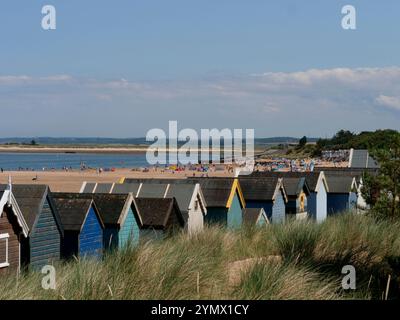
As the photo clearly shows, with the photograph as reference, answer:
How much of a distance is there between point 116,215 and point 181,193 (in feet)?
15.8

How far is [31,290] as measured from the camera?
869 centimetres

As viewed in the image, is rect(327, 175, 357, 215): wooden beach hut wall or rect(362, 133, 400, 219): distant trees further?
rect(327, 175, 357, 215): wooden beach hut wall

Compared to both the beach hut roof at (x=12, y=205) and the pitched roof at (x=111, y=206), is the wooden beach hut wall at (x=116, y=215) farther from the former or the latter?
the beach hut roof at (x=12, y=205)

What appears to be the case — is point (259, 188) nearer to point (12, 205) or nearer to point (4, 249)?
point (12, 205)

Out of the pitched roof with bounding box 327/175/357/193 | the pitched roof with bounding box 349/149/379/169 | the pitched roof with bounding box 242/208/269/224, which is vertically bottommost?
the pitched roof with bounding box 349/149/379/169

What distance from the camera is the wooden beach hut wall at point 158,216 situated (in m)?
21.7

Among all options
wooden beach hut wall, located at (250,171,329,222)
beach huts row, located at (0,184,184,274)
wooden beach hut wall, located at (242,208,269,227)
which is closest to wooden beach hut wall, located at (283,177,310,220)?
wooden beach hut wall, located at (250,171,329,222)

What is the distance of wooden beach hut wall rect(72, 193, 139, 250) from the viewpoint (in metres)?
20.2

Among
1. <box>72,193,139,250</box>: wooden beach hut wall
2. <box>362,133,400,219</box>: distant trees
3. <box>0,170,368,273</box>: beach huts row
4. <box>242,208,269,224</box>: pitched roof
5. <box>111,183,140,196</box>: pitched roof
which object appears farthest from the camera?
<box>242,208,269,224</box>: pitched roof

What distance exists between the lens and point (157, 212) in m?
22.0

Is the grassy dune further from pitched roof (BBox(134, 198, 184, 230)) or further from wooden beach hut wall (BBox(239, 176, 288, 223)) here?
wooden beach hut wall (BBox(239, 176, 288, 223))
